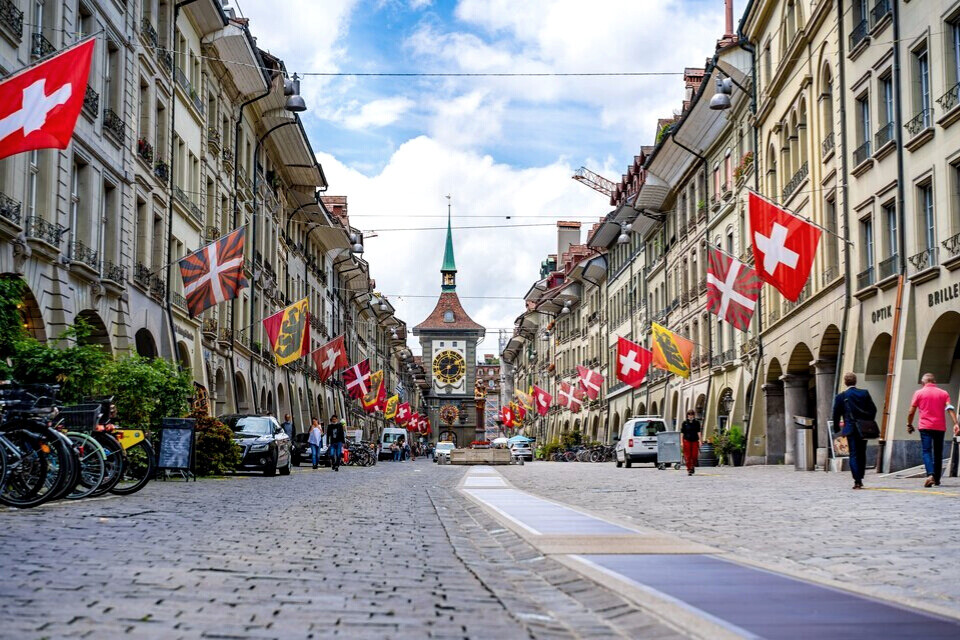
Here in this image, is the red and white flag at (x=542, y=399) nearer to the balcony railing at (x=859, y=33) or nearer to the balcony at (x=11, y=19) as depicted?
the balcony railing at (x=859, y=33)

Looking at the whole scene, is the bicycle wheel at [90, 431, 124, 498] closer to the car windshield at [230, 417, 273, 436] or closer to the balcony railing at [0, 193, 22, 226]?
the balcony railing at [0, 193, 22, 226]

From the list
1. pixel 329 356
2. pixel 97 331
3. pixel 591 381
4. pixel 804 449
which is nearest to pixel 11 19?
pixel 97 331

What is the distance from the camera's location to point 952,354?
2511 cm

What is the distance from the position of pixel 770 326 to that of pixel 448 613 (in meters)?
35.2

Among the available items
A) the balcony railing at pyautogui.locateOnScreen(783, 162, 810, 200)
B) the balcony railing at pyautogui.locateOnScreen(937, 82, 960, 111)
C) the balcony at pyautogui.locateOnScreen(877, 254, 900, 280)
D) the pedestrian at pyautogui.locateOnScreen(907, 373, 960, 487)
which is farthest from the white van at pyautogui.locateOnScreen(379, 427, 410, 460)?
the pedestrian at pyautogui.locateOnScreen(907, 373, 960, 487)

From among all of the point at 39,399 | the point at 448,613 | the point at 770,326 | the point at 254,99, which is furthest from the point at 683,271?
the point at 448,613

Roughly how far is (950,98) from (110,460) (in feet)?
56.0

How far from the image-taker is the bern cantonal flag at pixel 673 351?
42312 mm

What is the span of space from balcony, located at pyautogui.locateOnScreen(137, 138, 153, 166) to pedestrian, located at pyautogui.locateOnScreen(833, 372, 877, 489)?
748 inches

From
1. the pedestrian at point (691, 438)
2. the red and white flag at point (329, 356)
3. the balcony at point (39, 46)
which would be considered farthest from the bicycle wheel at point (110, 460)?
the red and white flag at point (329, 356)

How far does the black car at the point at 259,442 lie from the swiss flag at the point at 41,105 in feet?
46.4

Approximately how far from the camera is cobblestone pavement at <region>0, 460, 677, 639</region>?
5.32 metres

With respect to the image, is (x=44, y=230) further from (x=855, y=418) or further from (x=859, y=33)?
(x=859, y=33)

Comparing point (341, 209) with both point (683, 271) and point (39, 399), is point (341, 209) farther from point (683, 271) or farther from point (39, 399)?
point (39, 399)
